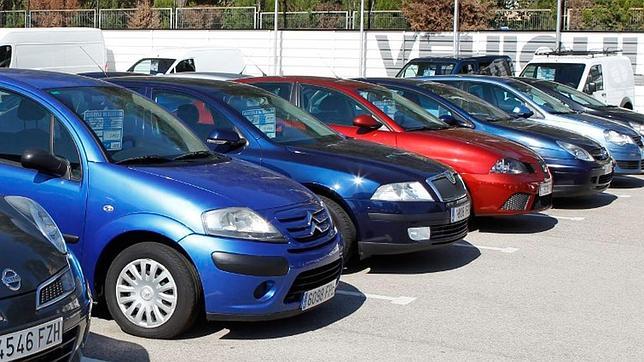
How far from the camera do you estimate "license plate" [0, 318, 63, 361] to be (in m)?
3.99

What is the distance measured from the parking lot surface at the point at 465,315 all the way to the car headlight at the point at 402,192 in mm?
676

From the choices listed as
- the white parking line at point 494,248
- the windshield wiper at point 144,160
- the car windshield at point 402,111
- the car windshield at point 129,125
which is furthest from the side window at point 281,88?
the windshield wiper at point 144,160

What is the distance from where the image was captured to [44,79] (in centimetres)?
649

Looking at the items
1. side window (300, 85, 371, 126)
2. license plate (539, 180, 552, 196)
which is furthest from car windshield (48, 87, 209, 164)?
license plate (539, 180, 552, 196)

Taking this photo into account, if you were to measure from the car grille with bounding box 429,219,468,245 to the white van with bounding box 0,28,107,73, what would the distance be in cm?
1564

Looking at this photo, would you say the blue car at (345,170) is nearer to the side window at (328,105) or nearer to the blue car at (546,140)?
the side window at (328,105)

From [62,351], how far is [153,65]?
20.9 m

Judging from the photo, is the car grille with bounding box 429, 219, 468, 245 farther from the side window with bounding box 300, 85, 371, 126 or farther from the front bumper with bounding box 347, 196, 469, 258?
the side window with bounding box 300, 85, 371, 126

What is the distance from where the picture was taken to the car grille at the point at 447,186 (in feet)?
25.3

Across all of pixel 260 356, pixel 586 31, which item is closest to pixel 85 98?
pixel 260 356

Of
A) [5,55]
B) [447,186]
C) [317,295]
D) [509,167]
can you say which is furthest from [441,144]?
[5,55]

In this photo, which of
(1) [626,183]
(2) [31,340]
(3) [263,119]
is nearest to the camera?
(2) [31,340]

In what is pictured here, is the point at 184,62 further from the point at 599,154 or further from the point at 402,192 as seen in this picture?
the point at 402,192

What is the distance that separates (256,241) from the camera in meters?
5.59
